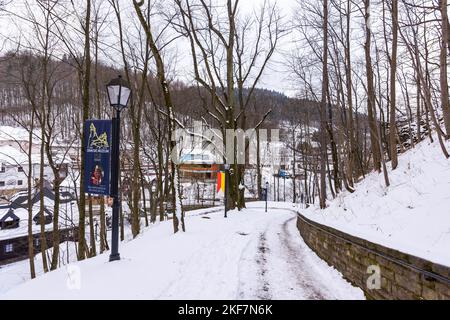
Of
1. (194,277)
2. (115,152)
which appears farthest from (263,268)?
(115,152)

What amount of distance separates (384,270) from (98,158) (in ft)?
18.4

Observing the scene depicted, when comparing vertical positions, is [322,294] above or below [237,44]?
below

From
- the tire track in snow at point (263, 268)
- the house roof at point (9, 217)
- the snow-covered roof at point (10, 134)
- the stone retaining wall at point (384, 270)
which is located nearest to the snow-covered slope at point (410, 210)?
the stone retaining wall at point (384, 270)

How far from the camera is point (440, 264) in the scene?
315cm

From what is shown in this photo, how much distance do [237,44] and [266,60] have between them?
3.50 m

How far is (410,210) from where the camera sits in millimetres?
6340

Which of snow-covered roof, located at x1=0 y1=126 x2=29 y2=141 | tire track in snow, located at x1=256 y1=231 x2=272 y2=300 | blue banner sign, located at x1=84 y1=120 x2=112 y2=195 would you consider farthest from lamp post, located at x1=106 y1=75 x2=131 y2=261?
snow-covered roof, located at x1=0 y1=126 x2=29 y2=141

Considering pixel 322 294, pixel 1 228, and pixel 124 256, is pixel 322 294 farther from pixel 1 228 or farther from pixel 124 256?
pixel 1 228

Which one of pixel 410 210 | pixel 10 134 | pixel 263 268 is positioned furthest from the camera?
pixel 10 134

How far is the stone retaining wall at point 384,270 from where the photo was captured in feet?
10.8

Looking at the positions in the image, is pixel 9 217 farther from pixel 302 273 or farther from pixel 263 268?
pixel 302 273
